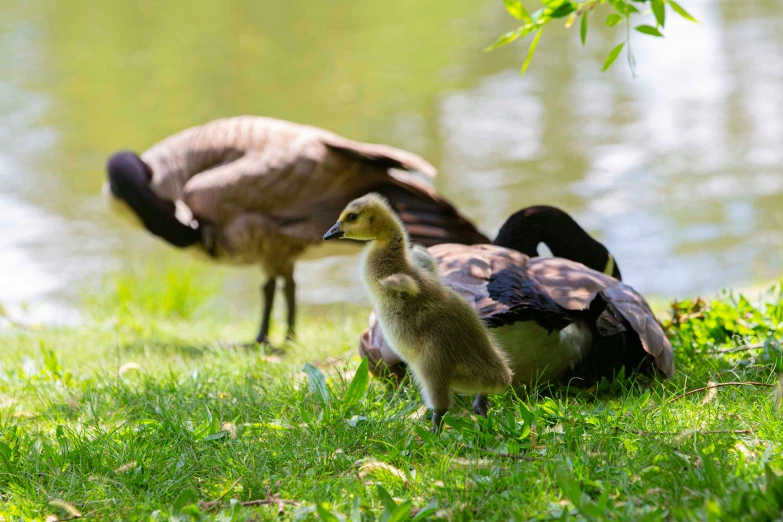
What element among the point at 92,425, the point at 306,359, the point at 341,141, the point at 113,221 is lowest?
the point at 113,221

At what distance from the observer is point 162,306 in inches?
329

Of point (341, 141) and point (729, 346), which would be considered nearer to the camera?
point (729, 346)

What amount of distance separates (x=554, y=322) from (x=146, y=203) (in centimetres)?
435

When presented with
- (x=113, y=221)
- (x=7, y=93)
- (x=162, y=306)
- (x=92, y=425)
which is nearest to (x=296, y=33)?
(x=7, y=93)

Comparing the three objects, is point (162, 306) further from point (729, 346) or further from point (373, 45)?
point (373, 45)

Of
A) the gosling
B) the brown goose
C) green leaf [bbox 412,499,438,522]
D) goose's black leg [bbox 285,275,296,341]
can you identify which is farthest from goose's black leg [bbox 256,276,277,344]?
green leaf [bbox 412,499,438,522]

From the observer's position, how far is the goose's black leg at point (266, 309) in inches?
275

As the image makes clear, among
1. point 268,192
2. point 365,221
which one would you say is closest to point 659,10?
point 365,221

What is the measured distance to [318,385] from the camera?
3.87 meters

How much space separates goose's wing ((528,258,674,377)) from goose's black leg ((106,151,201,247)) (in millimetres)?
3697

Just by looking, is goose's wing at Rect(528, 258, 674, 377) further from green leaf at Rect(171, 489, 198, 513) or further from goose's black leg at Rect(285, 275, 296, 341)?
goose's black leg at Rect(285, 275, 296, 341)

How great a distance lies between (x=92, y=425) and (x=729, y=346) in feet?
10.1

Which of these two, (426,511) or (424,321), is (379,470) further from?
(424,321)

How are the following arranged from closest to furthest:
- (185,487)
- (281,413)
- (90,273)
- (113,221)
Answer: (185,487)
(281,413)
(90,273)
(113,221)
